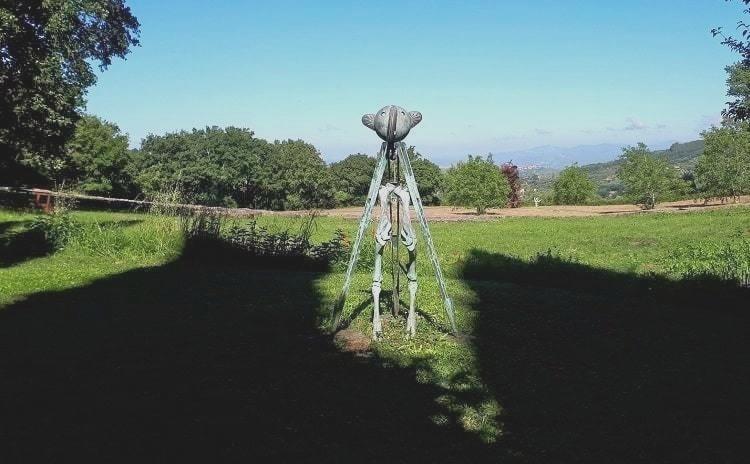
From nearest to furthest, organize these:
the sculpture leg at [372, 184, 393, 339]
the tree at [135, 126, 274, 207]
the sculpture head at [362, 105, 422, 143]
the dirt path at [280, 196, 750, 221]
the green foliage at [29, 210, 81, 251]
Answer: the sculpture head at [362, 105, 422, 143] < the sculpture leg at [372, 184, 393, 339] < the green foliage at [29, 210, 81, 251] < the dirt path at [280, 196, 750, 221] < the tree at [135, 126, 274, 207]

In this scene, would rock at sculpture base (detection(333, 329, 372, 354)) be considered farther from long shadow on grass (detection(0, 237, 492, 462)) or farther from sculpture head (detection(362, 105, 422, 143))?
sculpture head (detection(362, 105, 422, 143))

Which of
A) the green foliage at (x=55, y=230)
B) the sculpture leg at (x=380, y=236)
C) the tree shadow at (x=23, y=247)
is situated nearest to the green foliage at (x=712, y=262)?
the sculpture leg at (x=380, y=236)

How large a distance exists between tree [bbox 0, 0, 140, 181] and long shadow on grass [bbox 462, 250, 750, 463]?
13490 millimetres

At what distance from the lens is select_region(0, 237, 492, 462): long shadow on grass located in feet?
14.6

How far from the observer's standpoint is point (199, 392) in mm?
5508

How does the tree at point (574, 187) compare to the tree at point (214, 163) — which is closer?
the tree at point (214, 163)

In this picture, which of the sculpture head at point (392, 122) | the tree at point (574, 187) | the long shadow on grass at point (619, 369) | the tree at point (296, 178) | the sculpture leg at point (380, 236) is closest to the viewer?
the long shadow on grass at point (619, 369)

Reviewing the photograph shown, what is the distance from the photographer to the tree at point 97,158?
123 ft

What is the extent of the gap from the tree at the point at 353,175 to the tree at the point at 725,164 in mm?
35607

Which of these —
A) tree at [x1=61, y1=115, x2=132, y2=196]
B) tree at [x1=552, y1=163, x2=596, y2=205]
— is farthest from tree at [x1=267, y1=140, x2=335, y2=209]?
tree at [x1=552, y1=163, x2=596, y2=205]

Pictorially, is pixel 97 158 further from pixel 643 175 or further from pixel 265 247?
pixel 643 175

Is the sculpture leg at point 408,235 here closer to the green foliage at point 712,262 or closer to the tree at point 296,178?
the green foliage at point 712,262

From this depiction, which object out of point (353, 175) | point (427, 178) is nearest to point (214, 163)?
point (353, 175)

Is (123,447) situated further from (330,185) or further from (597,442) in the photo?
(330,185)
